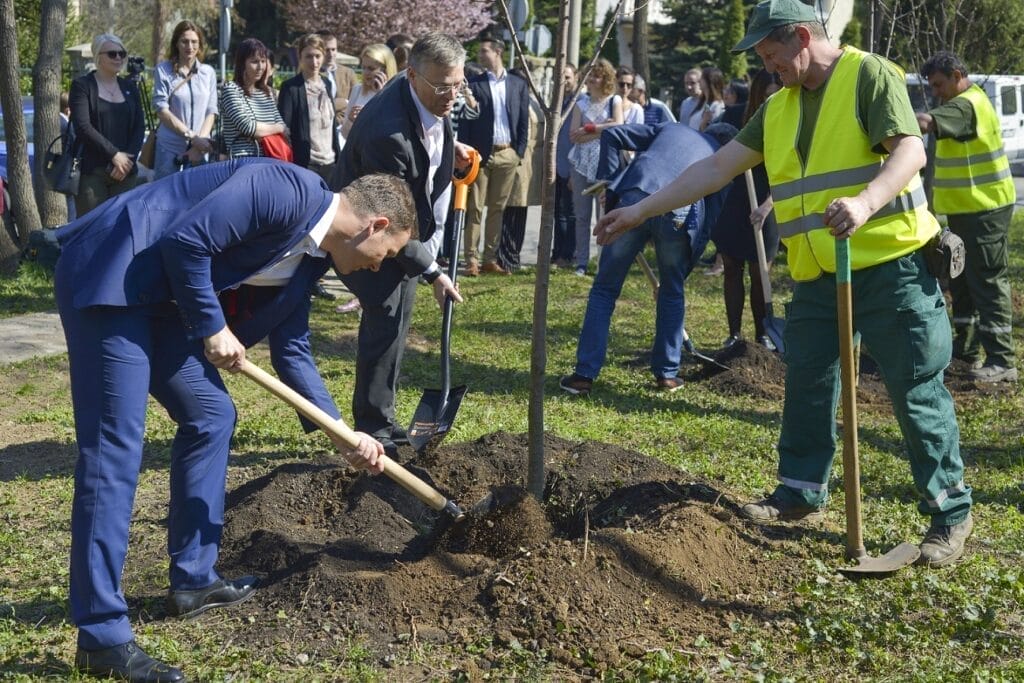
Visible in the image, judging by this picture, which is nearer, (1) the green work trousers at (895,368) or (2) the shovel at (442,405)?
(1) the green work trousers at (895,368)

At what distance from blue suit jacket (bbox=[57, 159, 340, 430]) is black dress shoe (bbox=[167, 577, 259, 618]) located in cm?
99

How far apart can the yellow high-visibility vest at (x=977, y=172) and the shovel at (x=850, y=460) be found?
3835mm

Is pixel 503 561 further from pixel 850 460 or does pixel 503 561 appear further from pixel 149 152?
pixel 149 152

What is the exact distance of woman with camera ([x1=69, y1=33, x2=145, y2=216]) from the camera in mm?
9609

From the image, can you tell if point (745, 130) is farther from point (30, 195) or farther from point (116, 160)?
point (30, 195)

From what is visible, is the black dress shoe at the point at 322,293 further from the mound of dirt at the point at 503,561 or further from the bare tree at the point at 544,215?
the bare tree at the point at 544,215

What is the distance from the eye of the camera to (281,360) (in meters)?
5.29

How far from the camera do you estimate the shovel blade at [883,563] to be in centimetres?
461

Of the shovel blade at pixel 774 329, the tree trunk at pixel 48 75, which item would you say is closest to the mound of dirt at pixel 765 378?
the shovel blade at pixel 774 329

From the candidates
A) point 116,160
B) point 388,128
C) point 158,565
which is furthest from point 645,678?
point 116,160

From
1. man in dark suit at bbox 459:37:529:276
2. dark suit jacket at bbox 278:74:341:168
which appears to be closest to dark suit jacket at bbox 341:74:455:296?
dark suit jacket at bbox 278:74:341:168

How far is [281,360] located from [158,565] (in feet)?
3.39

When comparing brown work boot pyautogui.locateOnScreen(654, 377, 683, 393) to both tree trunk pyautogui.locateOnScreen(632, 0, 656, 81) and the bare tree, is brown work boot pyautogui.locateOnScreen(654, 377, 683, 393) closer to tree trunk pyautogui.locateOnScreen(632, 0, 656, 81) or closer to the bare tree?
the bare tree

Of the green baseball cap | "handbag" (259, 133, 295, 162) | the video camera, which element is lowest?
"handbag" (259, 133, 295, 162)
